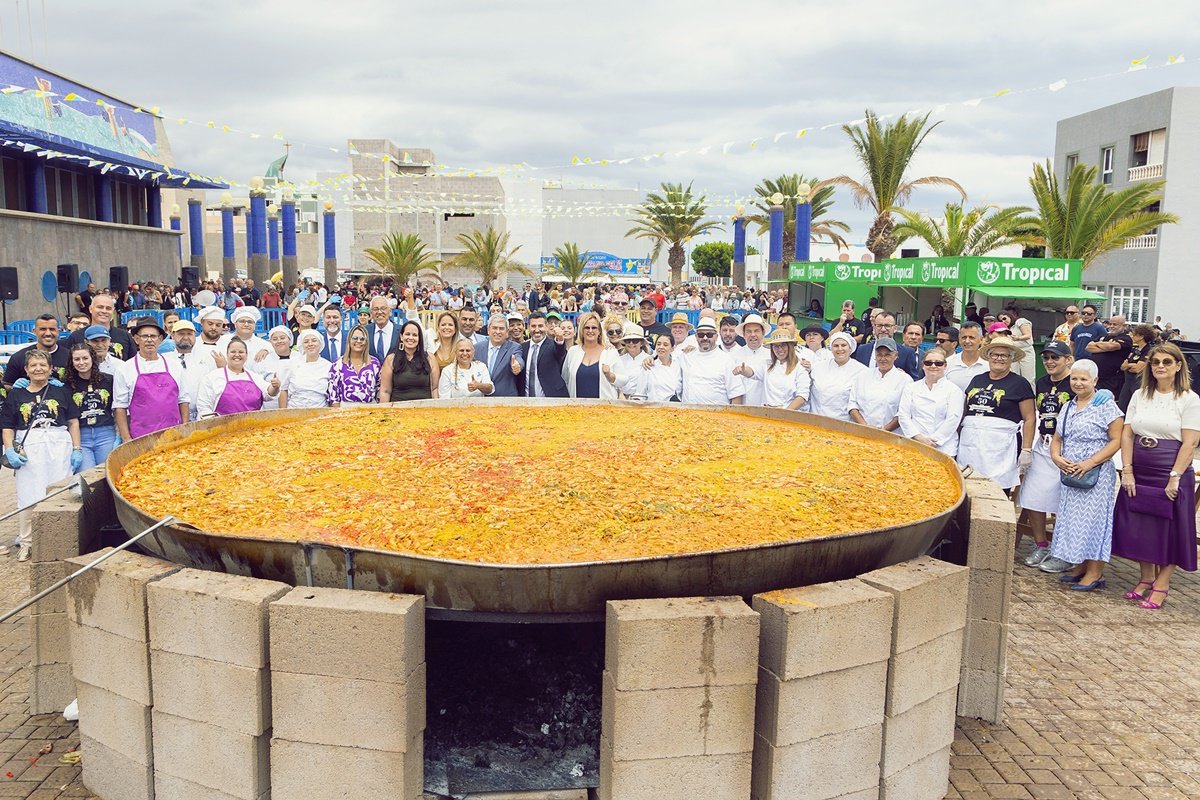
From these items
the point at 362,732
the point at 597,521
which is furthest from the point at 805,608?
the point at 362,732

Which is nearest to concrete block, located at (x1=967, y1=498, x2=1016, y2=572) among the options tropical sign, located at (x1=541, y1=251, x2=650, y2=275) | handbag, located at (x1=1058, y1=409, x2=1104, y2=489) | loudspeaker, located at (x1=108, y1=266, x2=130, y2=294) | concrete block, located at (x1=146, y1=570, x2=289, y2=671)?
handbag, located at (x1=1058, y1=409, x2=1104, y2=489)

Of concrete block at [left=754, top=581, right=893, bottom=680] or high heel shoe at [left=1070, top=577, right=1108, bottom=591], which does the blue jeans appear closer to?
concrete block at [left=754, top=581, right=893, bottom=680]

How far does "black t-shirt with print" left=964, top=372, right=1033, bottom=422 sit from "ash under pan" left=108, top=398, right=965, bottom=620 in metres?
3.57

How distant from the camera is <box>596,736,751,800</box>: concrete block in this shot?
11.0 feet

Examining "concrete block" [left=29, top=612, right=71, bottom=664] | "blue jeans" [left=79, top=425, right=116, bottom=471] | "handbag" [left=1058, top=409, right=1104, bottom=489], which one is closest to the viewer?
"concrete block" [left=29, top=612, right=71, bottom=664]

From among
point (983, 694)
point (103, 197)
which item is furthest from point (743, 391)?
point (103, 197)

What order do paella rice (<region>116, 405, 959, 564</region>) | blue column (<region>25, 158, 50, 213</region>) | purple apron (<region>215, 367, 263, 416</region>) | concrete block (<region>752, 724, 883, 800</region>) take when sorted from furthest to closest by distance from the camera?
blue column (<region>25, 158, 50, 213</region>) < purple apron (<region>215, 367, 263, 416</region>) < paella rice (<region>116, 405, 959, 564</region>) < concrete block (<region>752, 724, 883, 800</region>)

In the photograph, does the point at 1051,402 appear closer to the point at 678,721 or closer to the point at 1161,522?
the point at 1161,522

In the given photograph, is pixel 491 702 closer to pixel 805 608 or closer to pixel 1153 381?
pixel 805 608

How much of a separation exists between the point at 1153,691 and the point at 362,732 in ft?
14.3

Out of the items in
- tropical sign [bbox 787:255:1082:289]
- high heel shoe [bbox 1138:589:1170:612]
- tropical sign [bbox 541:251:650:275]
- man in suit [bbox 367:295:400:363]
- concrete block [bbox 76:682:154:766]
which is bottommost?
high heel shoe [bbox 1138:589:1170:612]

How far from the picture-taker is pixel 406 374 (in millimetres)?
7344

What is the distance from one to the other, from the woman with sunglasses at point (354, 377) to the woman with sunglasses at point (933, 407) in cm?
413

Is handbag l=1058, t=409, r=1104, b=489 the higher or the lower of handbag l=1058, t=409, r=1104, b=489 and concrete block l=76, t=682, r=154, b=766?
the higher
